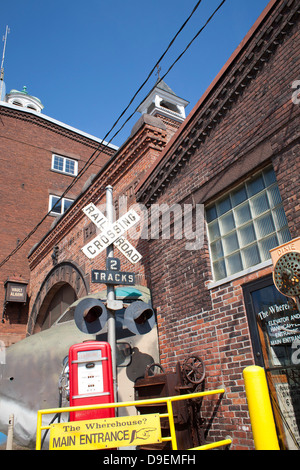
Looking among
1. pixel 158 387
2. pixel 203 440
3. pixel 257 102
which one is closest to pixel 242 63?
pixel 257 102

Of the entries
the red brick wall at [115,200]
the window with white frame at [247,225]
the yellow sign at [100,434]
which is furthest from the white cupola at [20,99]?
the yellow sign at [100,434]

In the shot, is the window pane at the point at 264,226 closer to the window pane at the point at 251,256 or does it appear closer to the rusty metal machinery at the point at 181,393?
the window pane at the point at 251,256

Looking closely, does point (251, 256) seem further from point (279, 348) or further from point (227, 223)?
point (279, 348)

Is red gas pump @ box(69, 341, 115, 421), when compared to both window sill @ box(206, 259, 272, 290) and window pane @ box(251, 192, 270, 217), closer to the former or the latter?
window sill @ box(206, 259, 272, 290)

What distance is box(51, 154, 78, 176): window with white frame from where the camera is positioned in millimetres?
22750

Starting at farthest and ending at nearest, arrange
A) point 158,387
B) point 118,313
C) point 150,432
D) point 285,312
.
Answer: point 118,313, point 158,387, point 285,312, point 150,432

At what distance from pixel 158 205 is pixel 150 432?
18.5ft

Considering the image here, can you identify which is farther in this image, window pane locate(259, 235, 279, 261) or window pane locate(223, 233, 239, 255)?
window pane locate(223, 233, 239, 255)

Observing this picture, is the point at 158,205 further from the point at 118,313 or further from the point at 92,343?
the point at 92,343

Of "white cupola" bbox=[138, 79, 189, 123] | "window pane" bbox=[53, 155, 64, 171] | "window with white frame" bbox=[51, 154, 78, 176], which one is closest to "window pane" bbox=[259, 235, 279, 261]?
"white cupola" bbox=[138, 79, 189, 123]

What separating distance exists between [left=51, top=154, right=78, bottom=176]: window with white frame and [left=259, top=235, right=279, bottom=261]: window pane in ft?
61.0

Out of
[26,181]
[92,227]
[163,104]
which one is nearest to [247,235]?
[92,227]

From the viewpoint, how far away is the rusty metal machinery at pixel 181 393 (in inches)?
222

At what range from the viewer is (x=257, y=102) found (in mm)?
6520
